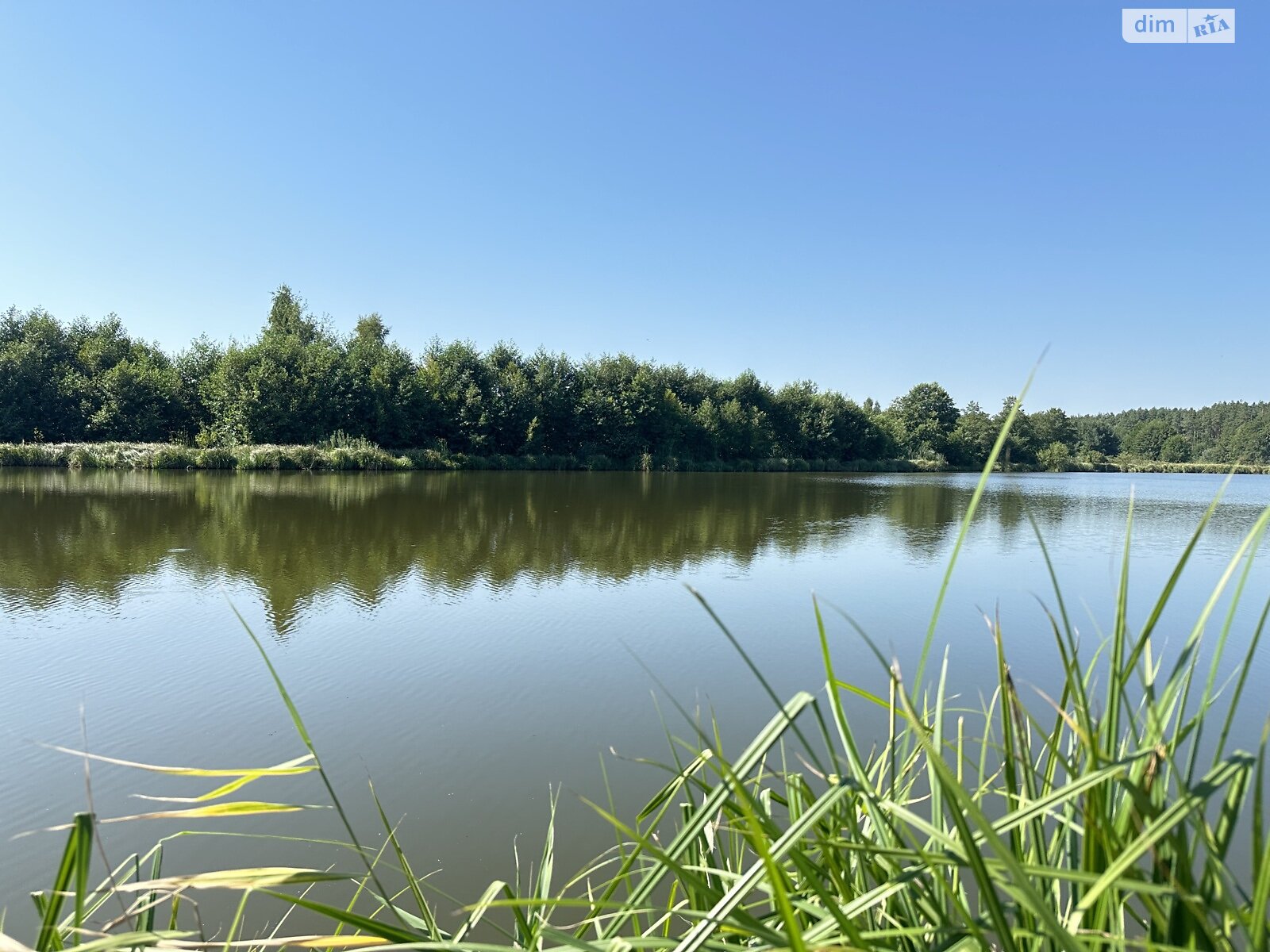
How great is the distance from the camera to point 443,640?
5281 mm

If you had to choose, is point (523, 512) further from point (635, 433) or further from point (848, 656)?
point (635, 433)

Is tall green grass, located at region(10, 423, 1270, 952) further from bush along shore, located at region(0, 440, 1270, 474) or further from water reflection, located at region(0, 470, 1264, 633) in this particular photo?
bush along shore, located at region(0, 440, 1270, 474)

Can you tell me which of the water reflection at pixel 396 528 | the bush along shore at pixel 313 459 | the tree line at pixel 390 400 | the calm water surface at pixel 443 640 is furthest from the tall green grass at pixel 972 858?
the tree line at pixel 390 400

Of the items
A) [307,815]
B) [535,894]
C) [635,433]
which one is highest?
[635,433]

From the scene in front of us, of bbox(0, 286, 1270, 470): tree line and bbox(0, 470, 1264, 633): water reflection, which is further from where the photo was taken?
bbox(0, 286, 1270, 470): tree line

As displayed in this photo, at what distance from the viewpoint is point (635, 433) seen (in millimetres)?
39906

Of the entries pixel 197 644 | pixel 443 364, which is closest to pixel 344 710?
pixel 197 644

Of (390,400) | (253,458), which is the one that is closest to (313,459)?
(253,458)

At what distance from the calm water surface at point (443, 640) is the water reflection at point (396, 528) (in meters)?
0.07

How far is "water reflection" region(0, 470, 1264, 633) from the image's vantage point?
741 centimetres

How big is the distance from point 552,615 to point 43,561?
18.2 ft

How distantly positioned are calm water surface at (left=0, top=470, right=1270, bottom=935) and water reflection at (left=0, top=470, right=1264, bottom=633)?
7 cm

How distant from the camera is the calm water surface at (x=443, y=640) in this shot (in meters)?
2.98

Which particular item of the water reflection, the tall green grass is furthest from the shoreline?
the tall green grass
